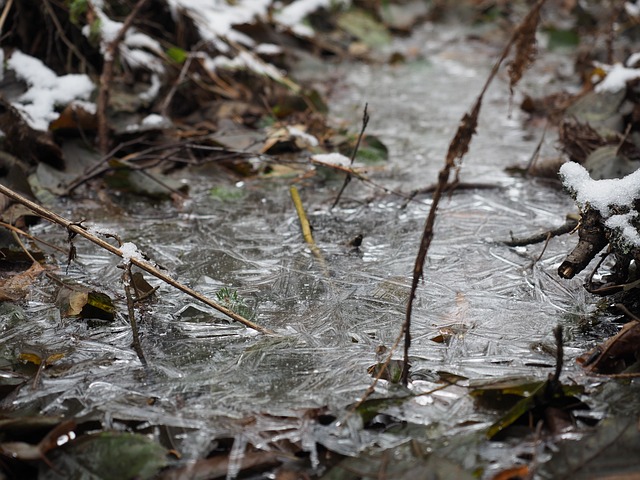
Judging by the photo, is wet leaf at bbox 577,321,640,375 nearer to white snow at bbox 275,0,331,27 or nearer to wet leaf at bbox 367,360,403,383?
wet leaf at bbox 367,360,403,383

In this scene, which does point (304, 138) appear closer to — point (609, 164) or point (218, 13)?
point (609, 164)

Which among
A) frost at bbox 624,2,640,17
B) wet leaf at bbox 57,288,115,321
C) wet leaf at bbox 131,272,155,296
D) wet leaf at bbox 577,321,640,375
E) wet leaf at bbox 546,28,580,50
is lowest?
wet leaf at bbox 57,288,115,321

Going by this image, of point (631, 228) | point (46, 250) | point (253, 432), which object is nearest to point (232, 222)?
point (46, 250)

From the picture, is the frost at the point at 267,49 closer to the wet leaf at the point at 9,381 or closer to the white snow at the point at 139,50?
the white snow at the point at 139,50

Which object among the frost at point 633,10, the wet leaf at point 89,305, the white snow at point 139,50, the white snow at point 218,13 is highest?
the frost at point 633,10

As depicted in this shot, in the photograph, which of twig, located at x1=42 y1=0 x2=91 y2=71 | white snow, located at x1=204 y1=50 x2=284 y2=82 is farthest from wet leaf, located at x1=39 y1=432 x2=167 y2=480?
white snow, located at x1=204 y1=50 x2=284 y2=82

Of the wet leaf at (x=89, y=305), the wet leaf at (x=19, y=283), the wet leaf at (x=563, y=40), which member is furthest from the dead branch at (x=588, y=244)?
the wet leaf at (x=563, y=40)

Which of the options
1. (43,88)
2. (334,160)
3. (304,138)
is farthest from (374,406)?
(43,88)
